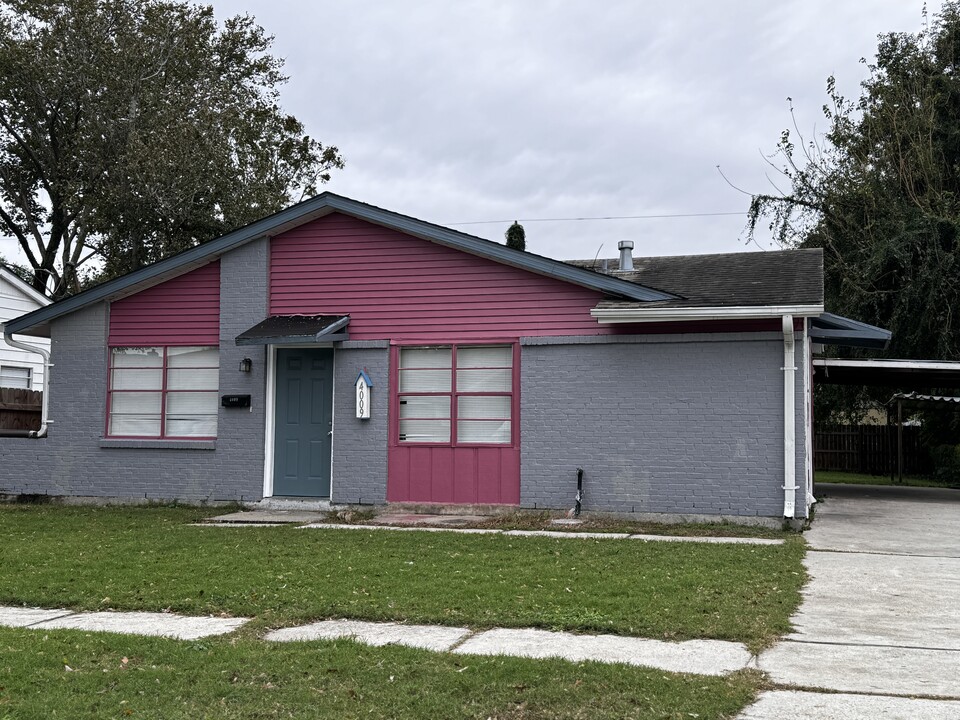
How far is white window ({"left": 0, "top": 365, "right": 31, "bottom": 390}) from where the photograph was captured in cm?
2192

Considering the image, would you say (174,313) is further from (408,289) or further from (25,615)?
(25,615)

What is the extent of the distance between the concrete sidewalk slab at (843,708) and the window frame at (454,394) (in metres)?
8.52

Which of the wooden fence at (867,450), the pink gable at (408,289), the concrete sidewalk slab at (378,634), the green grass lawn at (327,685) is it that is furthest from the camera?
the wooden fence at (867,450)

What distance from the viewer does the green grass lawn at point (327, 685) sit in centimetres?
493

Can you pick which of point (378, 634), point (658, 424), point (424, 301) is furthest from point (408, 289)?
point (378, 634)

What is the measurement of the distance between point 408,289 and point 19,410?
976 cm

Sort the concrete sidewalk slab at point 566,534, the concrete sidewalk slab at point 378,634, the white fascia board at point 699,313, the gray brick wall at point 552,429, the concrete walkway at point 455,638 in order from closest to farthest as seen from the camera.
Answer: the concrete walkway at point 455,638, the concrete sidewalk slab at point 378,634, the concrete sidewalk slab at point 566,534, the white fascia board at point 699,313, the gray brick wall at point 552,429

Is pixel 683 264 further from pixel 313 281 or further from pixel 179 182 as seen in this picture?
pixel 179 182

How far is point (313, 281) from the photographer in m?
14.7

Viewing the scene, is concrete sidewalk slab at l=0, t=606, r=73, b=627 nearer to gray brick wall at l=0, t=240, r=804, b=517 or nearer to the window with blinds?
gray brick wall at l=0, t=240, r=804, b=517

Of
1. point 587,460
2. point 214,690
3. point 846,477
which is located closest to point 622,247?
point 587,460

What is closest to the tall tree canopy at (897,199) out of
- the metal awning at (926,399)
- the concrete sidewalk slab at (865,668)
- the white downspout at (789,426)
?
the metal awning at (926,399)

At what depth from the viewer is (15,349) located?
2186 cm

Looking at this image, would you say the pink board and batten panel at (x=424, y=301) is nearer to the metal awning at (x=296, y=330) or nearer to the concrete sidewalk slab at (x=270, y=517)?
the metal awning at (x=296, y=330)
